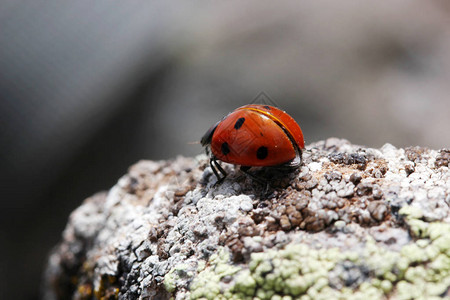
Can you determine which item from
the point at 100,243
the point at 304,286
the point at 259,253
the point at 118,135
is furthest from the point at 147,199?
the point at 118,135

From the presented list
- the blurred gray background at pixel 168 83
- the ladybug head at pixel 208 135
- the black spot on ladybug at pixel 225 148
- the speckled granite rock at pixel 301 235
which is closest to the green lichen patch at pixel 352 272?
the speckled granite rock at pixel 301 235

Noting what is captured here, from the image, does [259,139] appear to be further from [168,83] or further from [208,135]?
[168,83]

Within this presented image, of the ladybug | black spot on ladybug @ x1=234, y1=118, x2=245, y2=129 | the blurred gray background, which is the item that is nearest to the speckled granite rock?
the ladybug

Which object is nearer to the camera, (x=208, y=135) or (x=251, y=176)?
(x=251, y=176)

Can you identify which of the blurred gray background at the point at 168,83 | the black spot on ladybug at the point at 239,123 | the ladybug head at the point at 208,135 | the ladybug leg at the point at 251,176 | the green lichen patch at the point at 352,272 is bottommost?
the green lichen patch at the point at 352,272

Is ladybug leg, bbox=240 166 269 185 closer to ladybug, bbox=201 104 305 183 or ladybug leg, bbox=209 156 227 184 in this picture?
ladybug, bbox=201 104 305 183

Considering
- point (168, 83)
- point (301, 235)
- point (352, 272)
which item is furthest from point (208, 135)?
point (168, 83)

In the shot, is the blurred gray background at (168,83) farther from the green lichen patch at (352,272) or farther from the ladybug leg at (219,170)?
the green lichen patch at (352,272)
